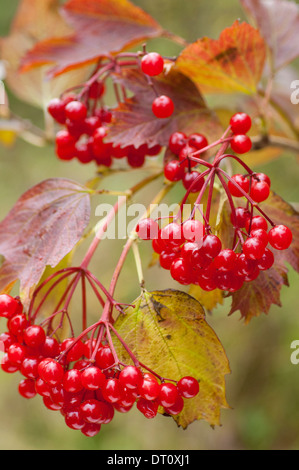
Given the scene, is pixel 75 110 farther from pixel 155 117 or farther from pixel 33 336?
pixel 33 336

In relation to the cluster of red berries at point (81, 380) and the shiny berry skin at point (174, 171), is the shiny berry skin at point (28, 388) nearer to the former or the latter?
the cluster of red berries at point (81, 380)

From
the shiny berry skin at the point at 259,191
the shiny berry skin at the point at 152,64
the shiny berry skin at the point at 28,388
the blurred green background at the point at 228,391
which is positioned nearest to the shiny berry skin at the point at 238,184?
the shiny berry skin at the point at 259,191

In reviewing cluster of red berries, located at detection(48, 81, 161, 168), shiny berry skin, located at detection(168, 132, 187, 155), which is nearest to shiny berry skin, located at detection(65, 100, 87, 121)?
cluster of red berries, located at detection(48, 81, 161, 168)

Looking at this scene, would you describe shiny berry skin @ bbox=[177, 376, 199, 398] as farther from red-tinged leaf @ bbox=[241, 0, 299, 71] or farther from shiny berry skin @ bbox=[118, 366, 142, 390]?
red-tinged leaf @ bbox=[241, 0, 299, 71]

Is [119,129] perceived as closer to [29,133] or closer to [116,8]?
[116,8]
